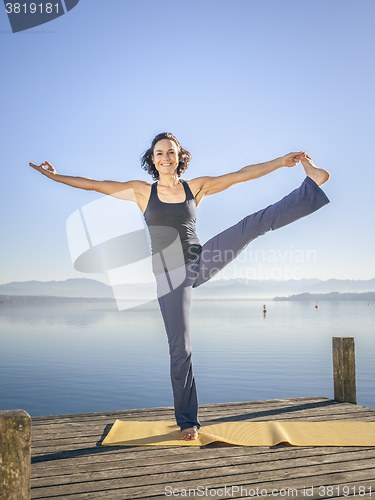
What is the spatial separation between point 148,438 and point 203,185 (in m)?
2.01

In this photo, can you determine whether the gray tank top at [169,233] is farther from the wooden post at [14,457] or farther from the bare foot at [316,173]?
the wooden post at [14,457]

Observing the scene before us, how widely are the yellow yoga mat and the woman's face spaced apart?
2.04 metres

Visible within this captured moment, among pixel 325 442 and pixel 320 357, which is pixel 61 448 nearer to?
pixel 325 442

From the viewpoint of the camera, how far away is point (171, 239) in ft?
11.5

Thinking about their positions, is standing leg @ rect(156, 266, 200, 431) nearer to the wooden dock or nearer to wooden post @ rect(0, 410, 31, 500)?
the wooden dock

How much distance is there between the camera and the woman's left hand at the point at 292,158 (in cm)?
355

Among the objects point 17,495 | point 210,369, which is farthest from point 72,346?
point 17,495

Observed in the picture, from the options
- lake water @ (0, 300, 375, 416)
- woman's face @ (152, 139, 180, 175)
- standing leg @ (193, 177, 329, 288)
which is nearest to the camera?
standing leg @ (193, 177, 329, 288)

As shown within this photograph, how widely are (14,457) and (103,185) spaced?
2278 mm

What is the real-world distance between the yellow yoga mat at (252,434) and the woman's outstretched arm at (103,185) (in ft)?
5.94

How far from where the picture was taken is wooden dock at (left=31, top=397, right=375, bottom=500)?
96.7 inches

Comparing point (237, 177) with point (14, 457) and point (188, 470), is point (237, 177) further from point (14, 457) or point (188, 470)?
point (14, 457)

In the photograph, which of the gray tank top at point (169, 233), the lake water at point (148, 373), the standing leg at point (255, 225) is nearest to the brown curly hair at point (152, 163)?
the gray tank top at point (169, 233)

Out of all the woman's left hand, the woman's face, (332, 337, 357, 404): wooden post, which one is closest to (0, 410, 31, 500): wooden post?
the woman's face
